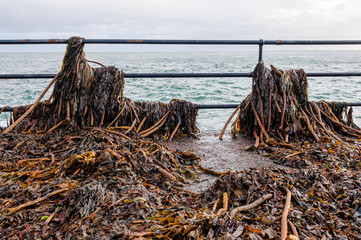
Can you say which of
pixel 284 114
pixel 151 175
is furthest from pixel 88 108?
pixel 284 114

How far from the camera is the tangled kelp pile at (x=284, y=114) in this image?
2.64 metres

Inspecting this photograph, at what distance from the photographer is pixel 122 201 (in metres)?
1.35

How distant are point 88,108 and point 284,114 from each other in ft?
6.07

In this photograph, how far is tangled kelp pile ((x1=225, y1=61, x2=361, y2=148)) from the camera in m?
2.64

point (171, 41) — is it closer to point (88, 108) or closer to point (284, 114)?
point (88, 108)

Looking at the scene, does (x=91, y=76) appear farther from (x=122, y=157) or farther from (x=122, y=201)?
(x=122, y=201)

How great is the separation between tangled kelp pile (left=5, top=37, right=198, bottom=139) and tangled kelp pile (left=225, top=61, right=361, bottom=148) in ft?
2.14

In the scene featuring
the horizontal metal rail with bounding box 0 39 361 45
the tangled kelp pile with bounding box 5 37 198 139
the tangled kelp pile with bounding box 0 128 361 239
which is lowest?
the tangled kelp pile with bounding box 0 128 361 239

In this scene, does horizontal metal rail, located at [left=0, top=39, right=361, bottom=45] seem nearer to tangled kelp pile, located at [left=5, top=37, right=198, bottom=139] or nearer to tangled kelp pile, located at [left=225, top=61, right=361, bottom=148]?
tangled kelp pile, located at [left=5, top=37, right=198, bottom=139]

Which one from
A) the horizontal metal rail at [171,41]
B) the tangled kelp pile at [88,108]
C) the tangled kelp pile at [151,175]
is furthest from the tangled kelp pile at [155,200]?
the horizontal metal rail at [171,41]

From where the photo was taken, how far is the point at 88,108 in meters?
2.75

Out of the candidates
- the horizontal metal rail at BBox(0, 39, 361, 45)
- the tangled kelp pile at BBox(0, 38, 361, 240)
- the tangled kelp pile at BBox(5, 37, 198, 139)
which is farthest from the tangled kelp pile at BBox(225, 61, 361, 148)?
the tangled kelp pile at BBox(5, 37, 198, 139)

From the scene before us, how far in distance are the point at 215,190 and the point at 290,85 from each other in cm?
168

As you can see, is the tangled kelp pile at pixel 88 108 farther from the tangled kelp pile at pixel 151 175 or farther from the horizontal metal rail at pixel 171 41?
the horizontal metal rail at pixel 171 41
